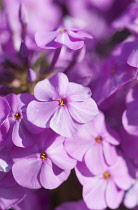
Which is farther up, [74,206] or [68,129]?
[68,129]

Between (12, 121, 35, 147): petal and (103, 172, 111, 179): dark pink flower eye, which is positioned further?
(103, 172, 111, 179): dark pink flower eye

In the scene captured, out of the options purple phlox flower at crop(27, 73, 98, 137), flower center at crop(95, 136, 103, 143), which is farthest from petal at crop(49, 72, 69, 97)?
flower center at crop(95, 136, 103, 143)

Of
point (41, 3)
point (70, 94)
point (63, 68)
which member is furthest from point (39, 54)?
point (41, 3)

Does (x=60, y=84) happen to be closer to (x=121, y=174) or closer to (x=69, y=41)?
(x=69, y=41)

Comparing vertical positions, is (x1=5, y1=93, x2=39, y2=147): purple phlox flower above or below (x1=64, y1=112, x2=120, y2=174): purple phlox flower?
above

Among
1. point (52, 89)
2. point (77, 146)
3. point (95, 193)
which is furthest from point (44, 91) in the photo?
point (95, 193)

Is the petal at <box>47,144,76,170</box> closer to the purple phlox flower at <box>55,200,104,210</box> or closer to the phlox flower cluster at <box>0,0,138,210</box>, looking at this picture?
the phlox flower cluster at <box>0,0,138,210</box>
